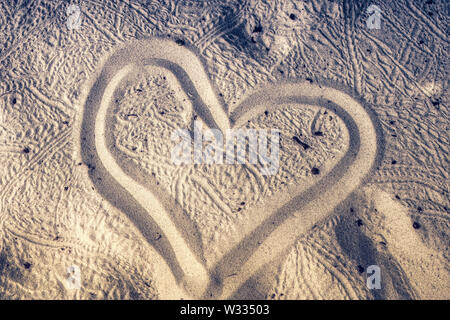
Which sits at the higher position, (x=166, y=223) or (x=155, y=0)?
(x=155, y=0)

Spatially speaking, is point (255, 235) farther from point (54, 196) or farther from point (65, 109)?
point (65, 109)

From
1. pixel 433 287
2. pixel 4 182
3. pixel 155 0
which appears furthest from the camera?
pixel 155 0

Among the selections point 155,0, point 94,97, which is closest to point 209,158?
point 94,97

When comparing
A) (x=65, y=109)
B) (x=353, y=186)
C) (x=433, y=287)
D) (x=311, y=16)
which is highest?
(x=311, y=16)
